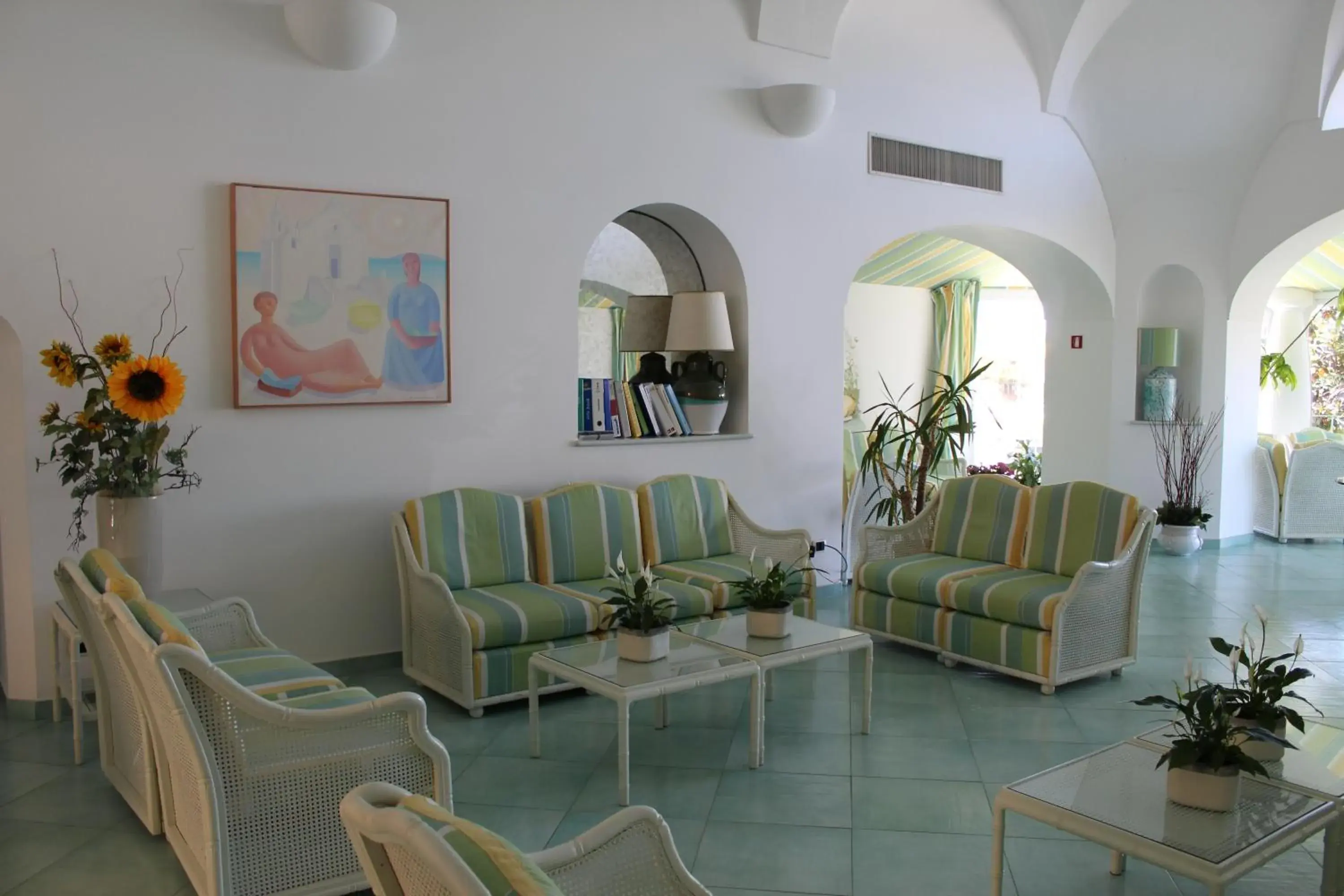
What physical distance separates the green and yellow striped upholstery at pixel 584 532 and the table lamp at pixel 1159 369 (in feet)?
17.2

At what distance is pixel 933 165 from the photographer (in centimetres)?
720

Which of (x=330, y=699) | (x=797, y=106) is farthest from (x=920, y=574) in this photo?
(x=330, y=699)

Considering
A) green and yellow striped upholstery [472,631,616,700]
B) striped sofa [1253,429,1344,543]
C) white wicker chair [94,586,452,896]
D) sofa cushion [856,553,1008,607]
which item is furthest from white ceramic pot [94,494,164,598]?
striped sofa [1253,429,1344,543]

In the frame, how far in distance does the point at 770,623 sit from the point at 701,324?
2313 mm

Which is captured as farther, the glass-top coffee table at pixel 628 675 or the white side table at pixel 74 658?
the white side table at pixel 74 658

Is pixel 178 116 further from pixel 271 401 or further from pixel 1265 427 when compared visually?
pixel 1265 427

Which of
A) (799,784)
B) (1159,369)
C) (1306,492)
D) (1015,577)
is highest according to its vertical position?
(1159,369)

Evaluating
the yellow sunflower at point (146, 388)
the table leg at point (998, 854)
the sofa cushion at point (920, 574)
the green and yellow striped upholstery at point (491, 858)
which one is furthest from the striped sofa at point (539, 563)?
the green and yellow striped upholstery at point (491, 858)

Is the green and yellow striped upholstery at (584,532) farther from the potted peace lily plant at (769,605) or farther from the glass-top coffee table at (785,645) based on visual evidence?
the potted peace lily plant at (769,605)

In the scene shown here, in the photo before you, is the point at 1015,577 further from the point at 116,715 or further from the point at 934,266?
the point at 934,266

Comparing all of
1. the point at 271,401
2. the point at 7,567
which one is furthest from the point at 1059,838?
the point at 7,567

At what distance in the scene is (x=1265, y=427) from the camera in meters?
12.0

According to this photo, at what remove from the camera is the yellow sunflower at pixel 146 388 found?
395 cm

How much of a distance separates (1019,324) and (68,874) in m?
11.0
